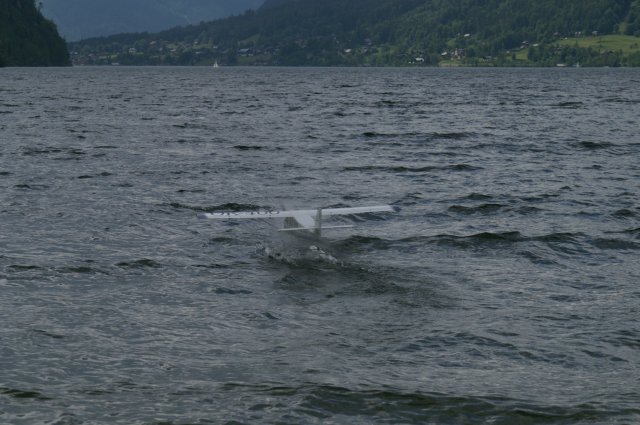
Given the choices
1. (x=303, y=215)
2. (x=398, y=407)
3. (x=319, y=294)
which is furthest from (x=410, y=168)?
(x=398, y=407)

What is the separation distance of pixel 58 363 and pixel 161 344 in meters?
1.79

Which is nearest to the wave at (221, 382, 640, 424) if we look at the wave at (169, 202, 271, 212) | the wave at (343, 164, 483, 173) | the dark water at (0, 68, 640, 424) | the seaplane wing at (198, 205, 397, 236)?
the dark water at (0, 68, 640, 424)

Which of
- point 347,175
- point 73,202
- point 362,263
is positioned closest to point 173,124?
point 347,175

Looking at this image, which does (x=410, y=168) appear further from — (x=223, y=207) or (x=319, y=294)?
(x=319, y=294)

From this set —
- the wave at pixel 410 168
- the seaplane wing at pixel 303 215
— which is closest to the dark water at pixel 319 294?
the wave at pixel 410 168

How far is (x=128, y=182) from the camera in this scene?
34.8m

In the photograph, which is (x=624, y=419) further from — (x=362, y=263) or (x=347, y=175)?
(x=347, y=175)

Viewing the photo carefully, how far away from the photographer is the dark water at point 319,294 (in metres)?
13.2

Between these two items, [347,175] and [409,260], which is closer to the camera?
[409,260]

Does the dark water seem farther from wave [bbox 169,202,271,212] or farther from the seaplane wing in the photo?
the seaplane wing

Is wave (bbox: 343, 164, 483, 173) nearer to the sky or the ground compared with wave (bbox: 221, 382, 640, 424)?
nearer to the ground

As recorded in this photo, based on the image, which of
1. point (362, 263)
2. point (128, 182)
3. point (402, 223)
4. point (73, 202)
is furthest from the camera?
point (128, 182)

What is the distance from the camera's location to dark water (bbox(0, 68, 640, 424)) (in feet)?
43.5

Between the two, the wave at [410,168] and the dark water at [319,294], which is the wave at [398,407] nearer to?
the dark water at [319,294]
